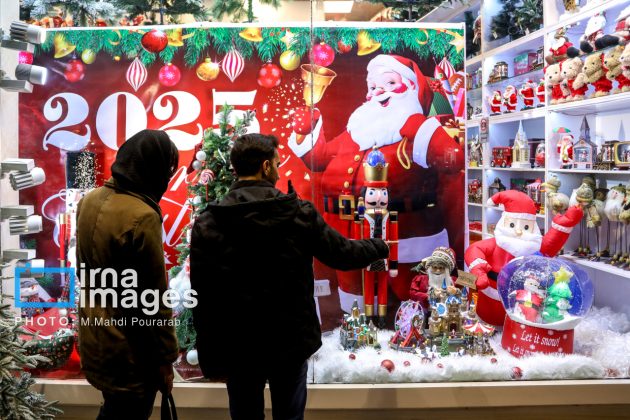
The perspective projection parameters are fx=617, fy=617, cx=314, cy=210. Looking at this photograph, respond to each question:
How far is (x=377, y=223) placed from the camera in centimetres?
335

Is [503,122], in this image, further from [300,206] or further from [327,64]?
[300,206]

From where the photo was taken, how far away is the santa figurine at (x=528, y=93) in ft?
11.9

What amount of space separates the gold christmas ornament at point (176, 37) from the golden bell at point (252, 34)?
11.5 inches

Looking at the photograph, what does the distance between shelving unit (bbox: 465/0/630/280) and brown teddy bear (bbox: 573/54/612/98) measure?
8cm

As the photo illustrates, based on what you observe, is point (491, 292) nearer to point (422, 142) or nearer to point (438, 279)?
point (438, 279)

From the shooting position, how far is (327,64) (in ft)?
11.1

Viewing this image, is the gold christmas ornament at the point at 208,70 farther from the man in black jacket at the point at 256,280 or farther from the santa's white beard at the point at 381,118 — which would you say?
the man in black jacket at the point at 256,280

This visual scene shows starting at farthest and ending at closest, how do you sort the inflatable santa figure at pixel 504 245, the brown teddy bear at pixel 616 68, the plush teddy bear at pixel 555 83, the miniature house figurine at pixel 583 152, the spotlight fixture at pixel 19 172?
the plush teddy bear at pixel 555 83
the miniature house figurine at pixel 583 152
the inflatable santa figure at pixel 504 245
the brown teddy bear at pixel 616 68
the spotlight fixture at pixel 19 172

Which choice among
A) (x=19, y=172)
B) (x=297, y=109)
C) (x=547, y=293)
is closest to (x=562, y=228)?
(x=547, y=293)

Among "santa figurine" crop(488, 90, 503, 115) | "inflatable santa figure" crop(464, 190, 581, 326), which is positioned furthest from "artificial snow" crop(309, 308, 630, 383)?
"santa figurine" crop(488, 90, 503, 115)

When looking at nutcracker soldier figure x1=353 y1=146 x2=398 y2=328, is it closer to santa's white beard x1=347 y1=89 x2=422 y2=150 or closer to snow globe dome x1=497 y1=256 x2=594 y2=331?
santa's white beard x1=347 y1=89 x2=422 y2=150

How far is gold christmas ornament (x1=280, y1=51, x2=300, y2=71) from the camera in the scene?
3.41m

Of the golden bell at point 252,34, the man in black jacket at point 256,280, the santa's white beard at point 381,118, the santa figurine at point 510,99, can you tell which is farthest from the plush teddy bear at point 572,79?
the man in black jacket at point 256,280

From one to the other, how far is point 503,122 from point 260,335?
7.11 ft
